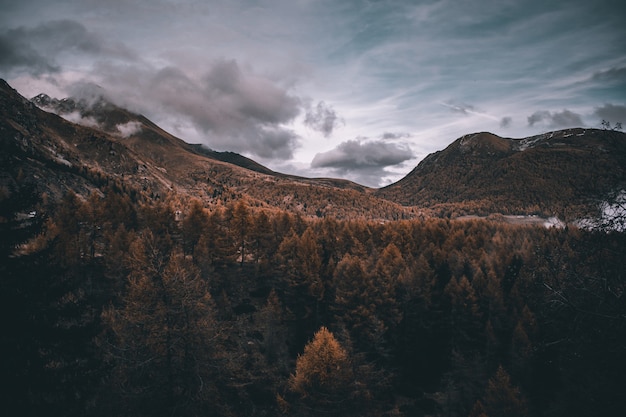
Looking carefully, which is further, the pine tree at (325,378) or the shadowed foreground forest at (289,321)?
the pine tree at (325,378)

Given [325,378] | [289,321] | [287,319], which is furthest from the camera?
[289,321]

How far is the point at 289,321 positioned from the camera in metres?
42.4

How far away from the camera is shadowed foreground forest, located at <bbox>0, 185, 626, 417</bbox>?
8477mm

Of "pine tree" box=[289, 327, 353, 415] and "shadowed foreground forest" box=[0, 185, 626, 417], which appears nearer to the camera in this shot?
"shadowed foreground forest" box=[0, 185, 626, 417]

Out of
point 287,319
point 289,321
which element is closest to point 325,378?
point 287,319

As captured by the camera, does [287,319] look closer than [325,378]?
No

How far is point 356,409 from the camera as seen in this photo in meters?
26.5

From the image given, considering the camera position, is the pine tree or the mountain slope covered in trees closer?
the mountain slope covered in trees

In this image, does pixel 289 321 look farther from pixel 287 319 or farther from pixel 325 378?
pixel 325 378

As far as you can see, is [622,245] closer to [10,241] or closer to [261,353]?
[10,241]

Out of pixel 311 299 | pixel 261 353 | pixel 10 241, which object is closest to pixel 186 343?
pixel 10 241

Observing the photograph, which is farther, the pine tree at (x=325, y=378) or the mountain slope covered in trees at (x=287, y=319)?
the pine tree at (x=325, y=378)

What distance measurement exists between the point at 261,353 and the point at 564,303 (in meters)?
36.2

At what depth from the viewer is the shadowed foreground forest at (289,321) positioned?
848 centimetres
